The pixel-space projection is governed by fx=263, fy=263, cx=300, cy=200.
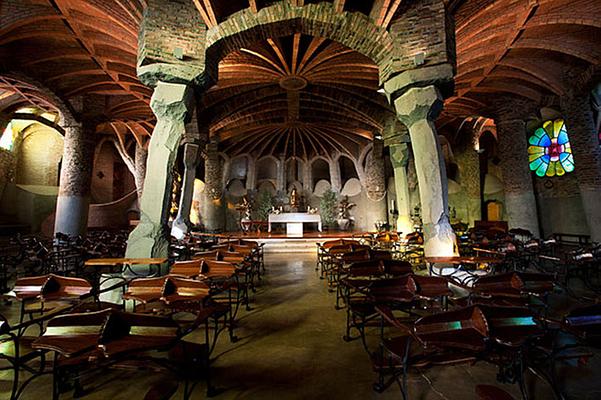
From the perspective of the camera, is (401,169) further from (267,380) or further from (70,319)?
(70,319)

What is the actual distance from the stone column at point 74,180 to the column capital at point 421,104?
1164 cm

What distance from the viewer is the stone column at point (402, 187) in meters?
9.94

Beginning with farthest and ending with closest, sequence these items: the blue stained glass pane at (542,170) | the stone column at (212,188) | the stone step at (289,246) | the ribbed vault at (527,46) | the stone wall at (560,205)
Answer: the stone column at (212,188)
the blue stained glass pane at (542,170)
the stone wall at (560,205)
the stone step at (289,246)
the ribbed vault at (527,46)

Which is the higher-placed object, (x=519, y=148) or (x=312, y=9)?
(x=312, y=9)

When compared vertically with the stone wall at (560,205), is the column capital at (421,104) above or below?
above

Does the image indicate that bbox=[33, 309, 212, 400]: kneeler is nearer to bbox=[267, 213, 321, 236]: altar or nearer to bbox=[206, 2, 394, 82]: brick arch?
bbox=[206, 2, 394, 82]: brick arch

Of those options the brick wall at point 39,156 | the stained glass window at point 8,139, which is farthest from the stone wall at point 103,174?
the stained glass window at point 8,139

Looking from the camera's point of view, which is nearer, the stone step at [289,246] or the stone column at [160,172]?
the stone column at [160,172]

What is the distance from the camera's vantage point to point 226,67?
29.2 feet

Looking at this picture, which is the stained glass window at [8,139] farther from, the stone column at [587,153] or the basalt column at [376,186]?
the stone column at [587,153]

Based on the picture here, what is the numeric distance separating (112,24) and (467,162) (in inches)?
689

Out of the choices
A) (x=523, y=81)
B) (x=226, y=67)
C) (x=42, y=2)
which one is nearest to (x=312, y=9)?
(x=226, y=67)

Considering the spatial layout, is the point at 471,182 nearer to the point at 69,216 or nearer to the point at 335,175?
the point at 335,175

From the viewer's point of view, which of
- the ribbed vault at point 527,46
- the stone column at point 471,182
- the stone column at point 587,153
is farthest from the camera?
the stone column at point 471,182
